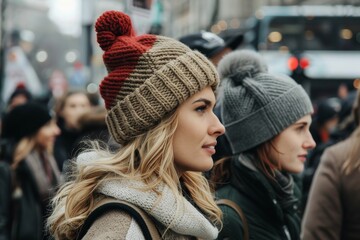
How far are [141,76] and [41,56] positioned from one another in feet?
69.7

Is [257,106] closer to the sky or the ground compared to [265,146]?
closer to the sky

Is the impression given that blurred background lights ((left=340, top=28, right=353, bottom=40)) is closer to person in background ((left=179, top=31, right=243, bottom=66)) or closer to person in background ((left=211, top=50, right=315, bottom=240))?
person in background ((left=179, top=31, right=243, bottom=66))

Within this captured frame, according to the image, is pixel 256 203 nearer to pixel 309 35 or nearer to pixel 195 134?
pixel 195 134

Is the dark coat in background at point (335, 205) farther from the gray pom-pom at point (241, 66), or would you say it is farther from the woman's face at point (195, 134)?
the woman's face at point (195, 134)

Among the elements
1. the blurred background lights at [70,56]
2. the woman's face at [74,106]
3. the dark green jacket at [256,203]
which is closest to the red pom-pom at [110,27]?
the dark green jacket at [256,203]

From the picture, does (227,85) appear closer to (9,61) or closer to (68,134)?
(68,134)

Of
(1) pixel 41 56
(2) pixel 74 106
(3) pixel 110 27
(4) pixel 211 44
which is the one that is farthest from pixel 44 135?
(1) pixel 41 56

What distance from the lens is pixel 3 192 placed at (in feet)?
18.3

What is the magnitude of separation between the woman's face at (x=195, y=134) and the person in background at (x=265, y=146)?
86 cm

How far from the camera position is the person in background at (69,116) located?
808 centimetres

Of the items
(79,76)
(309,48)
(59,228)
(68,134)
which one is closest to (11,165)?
(68,134)

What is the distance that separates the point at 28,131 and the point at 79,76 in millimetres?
14472

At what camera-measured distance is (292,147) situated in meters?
3.88

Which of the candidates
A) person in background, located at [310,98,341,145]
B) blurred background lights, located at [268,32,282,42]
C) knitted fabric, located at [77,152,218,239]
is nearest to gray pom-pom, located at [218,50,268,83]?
knitted fabric, located at [77,152,218,239]
